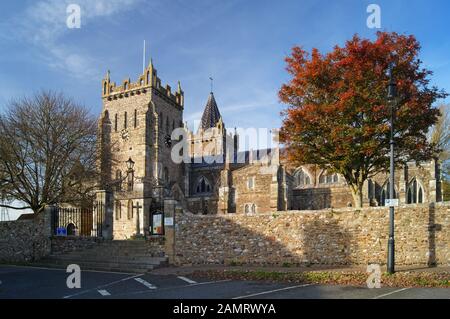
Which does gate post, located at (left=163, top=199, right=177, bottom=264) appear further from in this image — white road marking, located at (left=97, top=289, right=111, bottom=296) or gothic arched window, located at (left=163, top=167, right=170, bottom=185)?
gothic arched window, located at (left=163, top=167, right=170, bottom=185)

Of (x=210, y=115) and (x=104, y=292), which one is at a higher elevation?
(x=210, y=115)

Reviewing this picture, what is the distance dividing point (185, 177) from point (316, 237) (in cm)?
3425

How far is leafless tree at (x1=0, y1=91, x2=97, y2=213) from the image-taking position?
2508 centimetres

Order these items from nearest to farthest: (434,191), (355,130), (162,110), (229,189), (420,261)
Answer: (420,261)
(355,130)
(434,191)
(229,189)
(162,110)

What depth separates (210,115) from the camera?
6819 cm

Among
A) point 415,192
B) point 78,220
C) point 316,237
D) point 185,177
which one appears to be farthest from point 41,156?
point 415,192

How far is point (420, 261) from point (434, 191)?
2326 centimetres

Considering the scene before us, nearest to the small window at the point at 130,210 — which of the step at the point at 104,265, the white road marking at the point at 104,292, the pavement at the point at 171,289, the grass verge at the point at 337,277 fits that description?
the step at the point at 104,265

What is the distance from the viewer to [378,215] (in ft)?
54.1

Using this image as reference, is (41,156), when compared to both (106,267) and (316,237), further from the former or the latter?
(316,237)

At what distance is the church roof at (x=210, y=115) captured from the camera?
67.3 m

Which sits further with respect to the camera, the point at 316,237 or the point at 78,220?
the point at 78,220
